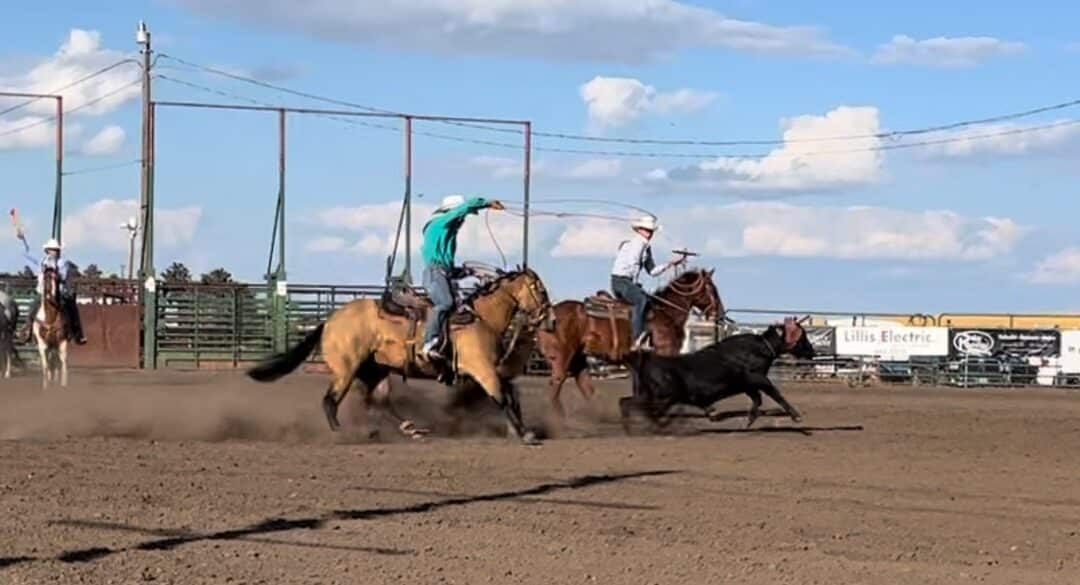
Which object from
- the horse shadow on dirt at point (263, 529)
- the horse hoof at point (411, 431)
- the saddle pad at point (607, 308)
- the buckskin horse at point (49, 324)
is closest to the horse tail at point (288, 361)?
the horse hoof at point (411, 431)

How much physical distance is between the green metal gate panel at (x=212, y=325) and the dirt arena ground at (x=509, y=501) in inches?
799

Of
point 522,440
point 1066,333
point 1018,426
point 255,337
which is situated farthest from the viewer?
point 255,337

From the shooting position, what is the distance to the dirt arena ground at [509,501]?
870cm

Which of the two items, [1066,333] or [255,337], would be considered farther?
[255,337]

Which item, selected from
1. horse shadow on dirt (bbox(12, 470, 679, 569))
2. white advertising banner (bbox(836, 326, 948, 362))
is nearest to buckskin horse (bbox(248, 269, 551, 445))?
horse shadow on dirt (bbox(12, 470, 679, 569))

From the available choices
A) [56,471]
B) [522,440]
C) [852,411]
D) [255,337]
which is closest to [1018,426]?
[852,411]

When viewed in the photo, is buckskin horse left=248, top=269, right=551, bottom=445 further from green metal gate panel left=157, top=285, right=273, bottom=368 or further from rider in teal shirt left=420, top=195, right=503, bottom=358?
green metal gate panel left=157, top=285, right=273, bottom=368

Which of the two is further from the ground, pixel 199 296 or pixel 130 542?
pixel 199 296

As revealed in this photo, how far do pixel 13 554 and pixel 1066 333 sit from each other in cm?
3178

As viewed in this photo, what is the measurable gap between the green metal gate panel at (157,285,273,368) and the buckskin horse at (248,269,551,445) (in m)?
23.1

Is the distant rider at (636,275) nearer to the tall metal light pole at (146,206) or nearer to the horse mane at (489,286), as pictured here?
the horse mane at (489,286)

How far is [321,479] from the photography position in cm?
1221

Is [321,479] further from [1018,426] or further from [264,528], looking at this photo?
[1018,426]

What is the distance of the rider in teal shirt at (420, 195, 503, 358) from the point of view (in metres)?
15.8
